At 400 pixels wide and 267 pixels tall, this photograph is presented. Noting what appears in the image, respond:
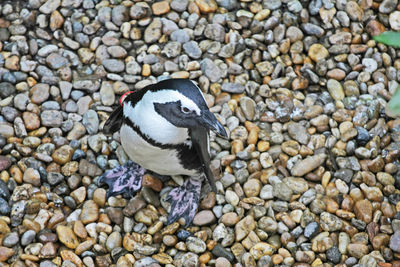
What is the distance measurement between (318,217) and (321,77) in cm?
122

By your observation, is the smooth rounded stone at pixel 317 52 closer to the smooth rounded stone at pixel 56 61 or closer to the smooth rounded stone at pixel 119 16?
the smooth rounded stone at pixel 119 16

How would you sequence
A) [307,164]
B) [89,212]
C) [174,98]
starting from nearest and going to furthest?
[174,98] → [89,212] → [307,164]

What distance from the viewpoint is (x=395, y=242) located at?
125 inches

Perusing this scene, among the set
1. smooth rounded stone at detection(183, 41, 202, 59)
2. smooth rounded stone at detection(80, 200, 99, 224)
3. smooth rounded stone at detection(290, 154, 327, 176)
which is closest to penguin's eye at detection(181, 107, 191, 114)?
smooth rounded stone at detection(80, 200, 99, 224)

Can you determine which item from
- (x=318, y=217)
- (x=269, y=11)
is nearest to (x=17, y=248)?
(x=318, y=217)

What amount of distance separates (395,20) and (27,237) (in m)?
3.16

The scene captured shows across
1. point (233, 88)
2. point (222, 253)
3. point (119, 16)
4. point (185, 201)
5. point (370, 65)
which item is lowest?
point (222, 253)

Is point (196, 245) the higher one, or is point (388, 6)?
point (388, 6)

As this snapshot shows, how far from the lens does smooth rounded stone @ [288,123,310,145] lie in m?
3.80

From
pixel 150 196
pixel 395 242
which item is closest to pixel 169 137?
pixel 150 196

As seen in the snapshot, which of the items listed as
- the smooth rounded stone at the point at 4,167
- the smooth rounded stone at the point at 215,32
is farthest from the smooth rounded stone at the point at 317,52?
the smooth rounded stone at the point at 4,167

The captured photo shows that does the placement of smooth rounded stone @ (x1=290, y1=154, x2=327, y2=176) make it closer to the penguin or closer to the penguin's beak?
the penguin

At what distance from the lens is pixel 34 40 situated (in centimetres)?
417

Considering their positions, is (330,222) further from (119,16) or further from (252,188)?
(119,16)
